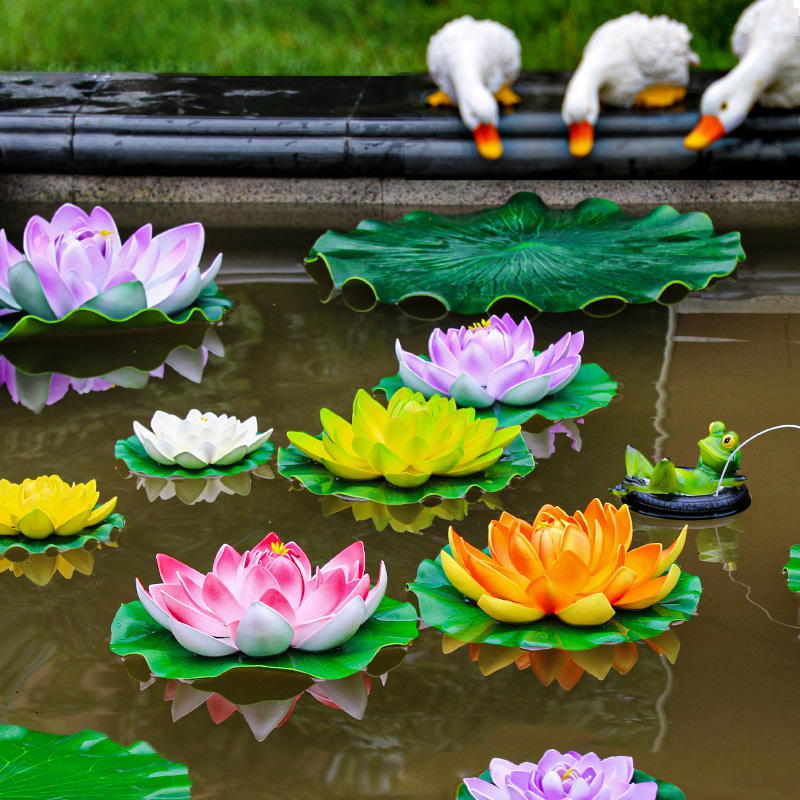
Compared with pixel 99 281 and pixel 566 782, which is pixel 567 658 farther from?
pixel 99 281

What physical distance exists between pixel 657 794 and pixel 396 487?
775 mm

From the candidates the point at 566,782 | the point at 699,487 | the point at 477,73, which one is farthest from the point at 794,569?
the point at 477,73

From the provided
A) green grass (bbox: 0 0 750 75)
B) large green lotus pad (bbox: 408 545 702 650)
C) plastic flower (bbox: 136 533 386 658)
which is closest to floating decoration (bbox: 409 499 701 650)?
large green lotus pad (bbox: 408 545 702 650)

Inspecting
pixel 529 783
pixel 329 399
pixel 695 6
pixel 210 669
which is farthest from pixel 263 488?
pixel 695 6

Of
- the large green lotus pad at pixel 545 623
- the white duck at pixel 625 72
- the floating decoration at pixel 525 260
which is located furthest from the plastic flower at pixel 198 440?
the white duck at pixel 625 72

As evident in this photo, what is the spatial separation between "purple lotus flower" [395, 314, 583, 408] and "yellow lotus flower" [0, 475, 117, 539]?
66 cm

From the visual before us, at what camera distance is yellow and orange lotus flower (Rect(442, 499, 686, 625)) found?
4.38ft

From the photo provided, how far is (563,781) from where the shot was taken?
1.02 m

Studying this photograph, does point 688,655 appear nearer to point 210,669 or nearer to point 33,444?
point 210,669

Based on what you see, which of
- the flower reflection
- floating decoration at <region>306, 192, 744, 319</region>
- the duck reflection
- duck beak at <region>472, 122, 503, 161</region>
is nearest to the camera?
the flower reflection

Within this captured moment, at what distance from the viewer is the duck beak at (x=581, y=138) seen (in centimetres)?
331

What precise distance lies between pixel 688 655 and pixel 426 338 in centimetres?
129

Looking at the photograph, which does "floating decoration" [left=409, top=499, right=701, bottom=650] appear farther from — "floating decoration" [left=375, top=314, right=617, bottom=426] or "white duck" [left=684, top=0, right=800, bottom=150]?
"white duck" [left=684, top=0, right=800, bottom=150]

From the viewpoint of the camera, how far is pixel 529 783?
1.04 meters
